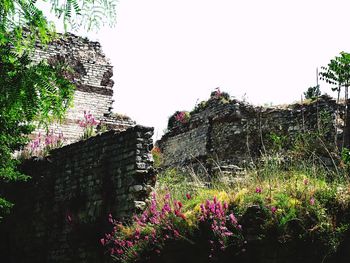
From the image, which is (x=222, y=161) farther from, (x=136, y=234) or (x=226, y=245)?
(x=226, y=245)

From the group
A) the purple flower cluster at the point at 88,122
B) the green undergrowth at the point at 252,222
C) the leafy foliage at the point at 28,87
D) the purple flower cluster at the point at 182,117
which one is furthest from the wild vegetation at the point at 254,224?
the purple flower cluster at the point at 182,117

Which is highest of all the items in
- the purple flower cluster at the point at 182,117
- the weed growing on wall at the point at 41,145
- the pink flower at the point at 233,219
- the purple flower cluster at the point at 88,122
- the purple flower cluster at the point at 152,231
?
the purple flower cluster at the point at 182,117

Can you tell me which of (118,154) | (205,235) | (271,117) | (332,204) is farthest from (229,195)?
(271,117)

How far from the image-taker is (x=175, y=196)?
7.86 m

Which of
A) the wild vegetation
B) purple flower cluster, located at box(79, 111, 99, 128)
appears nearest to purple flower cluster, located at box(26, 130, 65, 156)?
purple flower cluster, located at box(79, 111, 99, 128)

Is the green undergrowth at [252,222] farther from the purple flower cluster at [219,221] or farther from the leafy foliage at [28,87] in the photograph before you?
the leafy foliage at [28,87]

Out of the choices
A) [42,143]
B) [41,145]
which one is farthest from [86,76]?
[41,145]

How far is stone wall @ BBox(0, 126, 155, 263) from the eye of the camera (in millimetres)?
8664

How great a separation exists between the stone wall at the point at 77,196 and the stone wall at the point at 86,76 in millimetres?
5245

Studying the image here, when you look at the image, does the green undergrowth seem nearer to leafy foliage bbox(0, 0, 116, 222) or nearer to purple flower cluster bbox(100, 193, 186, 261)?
purple flower cluster bbox(100, 193, 186, 261)

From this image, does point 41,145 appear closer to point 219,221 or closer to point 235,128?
point 235,128

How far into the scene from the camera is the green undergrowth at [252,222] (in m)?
5.06

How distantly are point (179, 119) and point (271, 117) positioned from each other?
5558 mm

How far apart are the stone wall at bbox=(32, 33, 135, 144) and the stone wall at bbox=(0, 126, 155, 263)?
524 centimetres
